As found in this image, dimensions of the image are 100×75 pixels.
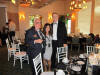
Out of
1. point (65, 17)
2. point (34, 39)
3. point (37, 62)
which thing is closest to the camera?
point (37, 62)

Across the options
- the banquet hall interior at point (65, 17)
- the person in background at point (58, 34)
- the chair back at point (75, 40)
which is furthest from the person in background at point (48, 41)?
the chair back at point (75, 40)

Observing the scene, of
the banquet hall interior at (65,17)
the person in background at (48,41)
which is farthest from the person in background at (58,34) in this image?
the banquet hall interior at (65,17)

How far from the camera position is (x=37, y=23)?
8.74 ft

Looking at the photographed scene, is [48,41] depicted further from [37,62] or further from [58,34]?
[37,62]

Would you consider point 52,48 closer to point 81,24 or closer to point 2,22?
point 81,24

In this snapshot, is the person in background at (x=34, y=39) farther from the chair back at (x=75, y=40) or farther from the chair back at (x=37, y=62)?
the chair back at (x=75, y=40)

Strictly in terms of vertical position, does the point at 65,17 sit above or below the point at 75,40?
above

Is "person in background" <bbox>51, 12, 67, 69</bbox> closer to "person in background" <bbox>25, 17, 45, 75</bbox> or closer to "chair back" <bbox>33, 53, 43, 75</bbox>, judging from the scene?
"person in background" <bbox>25, 17, 45, 75</bbox>

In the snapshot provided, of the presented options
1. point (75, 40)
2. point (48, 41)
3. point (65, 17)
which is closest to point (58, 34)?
point (48, 41)

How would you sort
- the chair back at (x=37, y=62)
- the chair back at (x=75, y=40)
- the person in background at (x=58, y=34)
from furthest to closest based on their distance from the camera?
the chair back at (x=75, y=40)
the person in background at (x=58, y=34)
the chair back at (x=37, y=62)

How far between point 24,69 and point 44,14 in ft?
24.2

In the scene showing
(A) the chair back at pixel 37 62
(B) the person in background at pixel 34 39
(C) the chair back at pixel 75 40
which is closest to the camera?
(A) the chair back at pixel 37 62

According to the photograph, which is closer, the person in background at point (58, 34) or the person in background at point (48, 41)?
the person in background at point (48, 41)

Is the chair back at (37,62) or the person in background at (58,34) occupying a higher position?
the person in background at (58,34)
